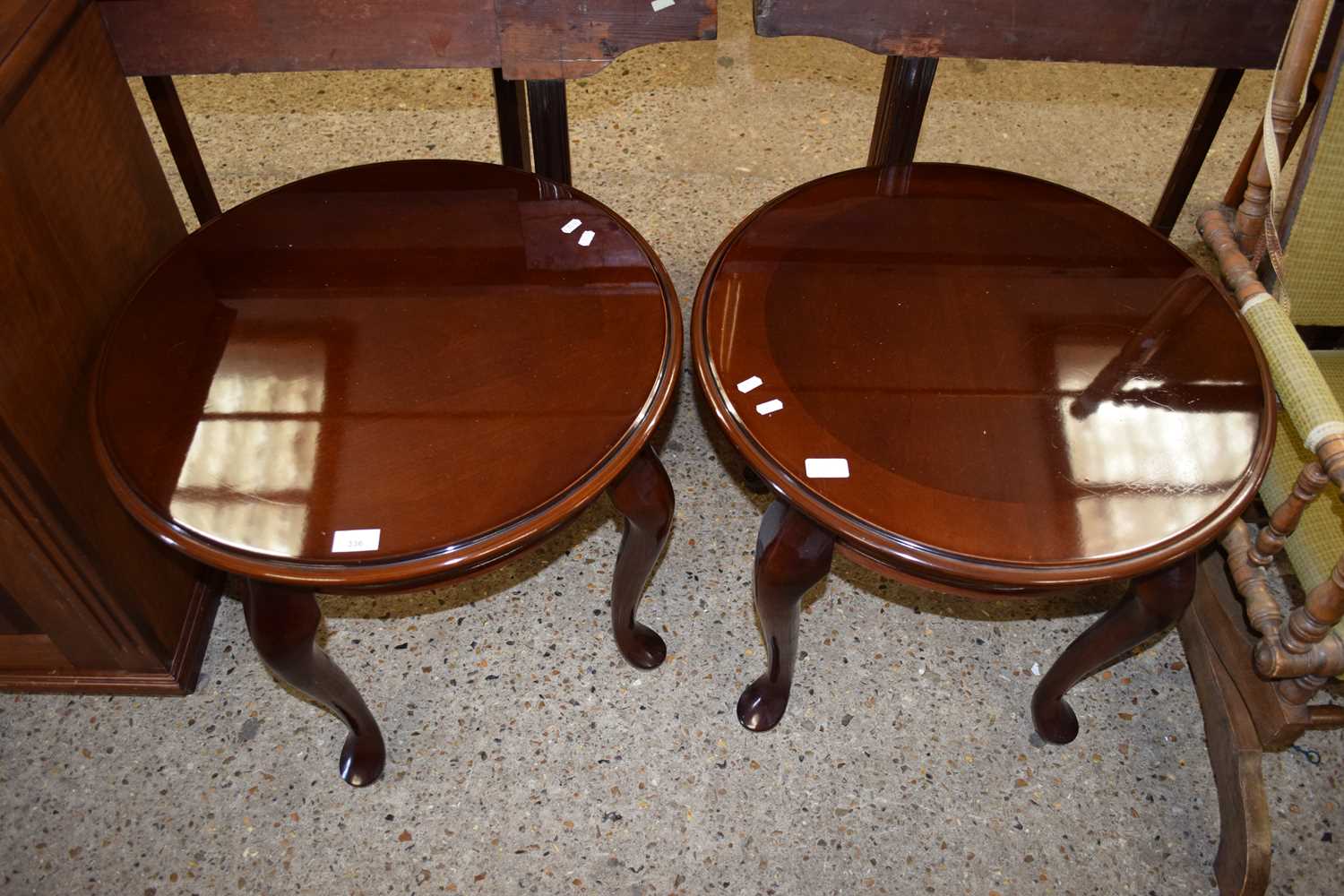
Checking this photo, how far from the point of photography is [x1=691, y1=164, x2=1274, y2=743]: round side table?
1.18 meters

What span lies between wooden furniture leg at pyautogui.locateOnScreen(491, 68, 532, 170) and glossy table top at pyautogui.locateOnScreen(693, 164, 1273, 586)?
59 centimetres

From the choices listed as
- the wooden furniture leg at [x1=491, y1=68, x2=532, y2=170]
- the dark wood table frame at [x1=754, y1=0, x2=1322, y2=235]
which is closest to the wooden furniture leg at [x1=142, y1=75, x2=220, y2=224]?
the wooden furniture leg at [x1=491, y1=68, x2=532, y2=170]

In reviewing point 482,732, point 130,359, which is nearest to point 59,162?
point 130,359

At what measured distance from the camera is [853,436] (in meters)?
1.25

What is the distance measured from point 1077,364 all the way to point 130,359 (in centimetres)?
124

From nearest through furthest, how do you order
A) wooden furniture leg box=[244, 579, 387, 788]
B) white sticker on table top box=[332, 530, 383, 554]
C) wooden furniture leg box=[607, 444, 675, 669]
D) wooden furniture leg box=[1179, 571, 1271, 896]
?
white sticker on table top box=[332, 530, 383, 554] < wooden furniture leg box=[244, 579, 387, 788] < wooden furniture leg box=[607, 444, 675, 669] < wooden furniture leg box=[1179, 571, 1271, 896]

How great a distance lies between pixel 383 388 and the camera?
1296mm

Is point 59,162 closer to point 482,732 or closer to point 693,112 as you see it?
point 482,732

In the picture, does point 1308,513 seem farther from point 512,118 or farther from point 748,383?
point 512,118

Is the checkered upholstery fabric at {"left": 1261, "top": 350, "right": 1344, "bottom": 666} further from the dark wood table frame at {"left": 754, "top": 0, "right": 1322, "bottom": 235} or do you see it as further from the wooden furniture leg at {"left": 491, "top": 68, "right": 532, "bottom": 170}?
the wooden furniture leg at {"left": 491, "top": 68, "right": 532, "bottom": 170}

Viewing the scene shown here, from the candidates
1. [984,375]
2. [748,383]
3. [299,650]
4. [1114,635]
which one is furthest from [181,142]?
[1114,635]

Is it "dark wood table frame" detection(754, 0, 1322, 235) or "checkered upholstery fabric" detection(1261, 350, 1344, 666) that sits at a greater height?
"dark wood table frame" detection(754, 0, 1322, 235)

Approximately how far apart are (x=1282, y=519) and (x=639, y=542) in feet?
2.81

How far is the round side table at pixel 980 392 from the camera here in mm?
1182
